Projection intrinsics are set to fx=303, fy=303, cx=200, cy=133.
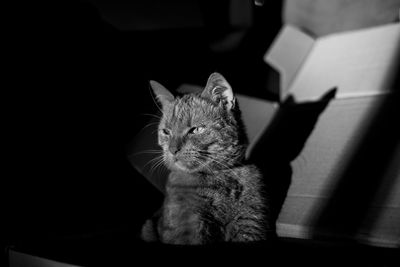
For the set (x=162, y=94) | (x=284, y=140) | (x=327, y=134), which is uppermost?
(x=162, y=94)

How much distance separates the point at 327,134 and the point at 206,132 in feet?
2.02

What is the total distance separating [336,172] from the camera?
113 cm

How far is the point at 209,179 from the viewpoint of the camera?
3.18 feet

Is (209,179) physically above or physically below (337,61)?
below

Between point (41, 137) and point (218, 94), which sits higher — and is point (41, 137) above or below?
below

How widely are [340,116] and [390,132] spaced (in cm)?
22

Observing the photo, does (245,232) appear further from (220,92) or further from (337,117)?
(337,117)

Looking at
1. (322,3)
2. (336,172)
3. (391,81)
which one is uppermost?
(322,3)

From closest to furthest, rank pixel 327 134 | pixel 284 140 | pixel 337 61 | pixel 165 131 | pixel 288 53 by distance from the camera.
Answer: pixel 165 131 < pixel 327 134 < pixel 284 140 < pixel 337 61 < pixel 288 53

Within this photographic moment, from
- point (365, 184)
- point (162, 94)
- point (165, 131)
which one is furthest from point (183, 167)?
point (365, 184)

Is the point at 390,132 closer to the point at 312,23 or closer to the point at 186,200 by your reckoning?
the point at 186,200

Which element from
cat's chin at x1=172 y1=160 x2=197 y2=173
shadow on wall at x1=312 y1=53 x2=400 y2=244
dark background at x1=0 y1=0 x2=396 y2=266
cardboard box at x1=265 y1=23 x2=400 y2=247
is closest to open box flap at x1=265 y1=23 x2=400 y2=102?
cardboard box at x1=265 y1=23 x2=400 y2=247

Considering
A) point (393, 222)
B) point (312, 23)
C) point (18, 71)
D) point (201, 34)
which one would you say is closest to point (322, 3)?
point (312, 23)

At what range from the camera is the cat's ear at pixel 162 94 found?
3.73ft
